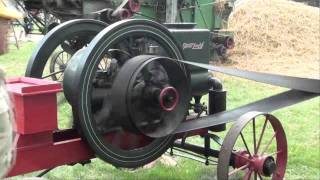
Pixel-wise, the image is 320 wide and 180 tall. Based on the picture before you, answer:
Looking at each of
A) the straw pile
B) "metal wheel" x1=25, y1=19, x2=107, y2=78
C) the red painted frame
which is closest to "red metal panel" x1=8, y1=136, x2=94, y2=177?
the red painted frame

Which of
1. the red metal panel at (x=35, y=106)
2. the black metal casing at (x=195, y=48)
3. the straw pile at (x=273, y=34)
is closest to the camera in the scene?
the red metal panel at (x=35, y=106)

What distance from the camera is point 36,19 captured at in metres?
10.6

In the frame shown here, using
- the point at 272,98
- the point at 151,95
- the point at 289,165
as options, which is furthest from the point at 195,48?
the point at 289,165

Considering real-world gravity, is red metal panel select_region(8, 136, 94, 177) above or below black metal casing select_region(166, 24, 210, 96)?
below

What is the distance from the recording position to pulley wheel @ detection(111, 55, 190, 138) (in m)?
3.22

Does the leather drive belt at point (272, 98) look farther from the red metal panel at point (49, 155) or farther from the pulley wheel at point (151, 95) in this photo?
the red metal panel at point (49, 155)

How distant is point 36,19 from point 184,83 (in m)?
7.60

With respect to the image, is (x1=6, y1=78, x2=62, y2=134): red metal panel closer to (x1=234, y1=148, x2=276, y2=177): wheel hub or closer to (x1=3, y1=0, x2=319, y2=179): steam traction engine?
(x1=3, y1=0, x2=319, y2=179): steam traction engine

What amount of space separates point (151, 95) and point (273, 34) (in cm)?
930

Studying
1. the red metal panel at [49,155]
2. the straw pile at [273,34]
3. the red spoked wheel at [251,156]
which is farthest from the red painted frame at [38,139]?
the straw pile at [273,34]

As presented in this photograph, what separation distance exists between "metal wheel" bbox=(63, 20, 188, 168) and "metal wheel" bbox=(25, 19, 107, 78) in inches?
18.8

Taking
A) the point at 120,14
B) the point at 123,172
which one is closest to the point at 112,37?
the point at 123,172

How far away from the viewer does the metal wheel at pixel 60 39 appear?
12.4 feet

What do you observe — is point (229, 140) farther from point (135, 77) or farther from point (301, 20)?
point (301, 20)
